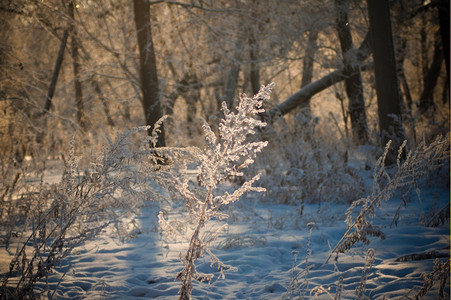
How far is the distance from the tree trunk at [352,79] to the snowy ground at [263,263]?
572 centimetres

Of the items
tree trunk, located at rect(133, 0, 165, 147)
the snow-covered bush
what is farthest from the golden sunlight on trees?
the snow-covered bush

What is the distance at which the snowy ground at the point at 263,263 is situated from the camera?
2.87m

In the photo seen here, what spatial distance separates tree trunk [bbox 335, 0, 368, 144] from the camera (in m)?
9.62

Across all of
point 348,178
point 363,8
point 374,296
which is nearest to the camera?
point 374,296

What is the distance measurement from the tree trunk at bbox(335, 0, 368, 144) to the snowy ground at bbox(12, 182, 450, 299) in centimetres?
572

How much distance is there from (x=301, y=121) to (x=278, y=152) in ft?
2.69

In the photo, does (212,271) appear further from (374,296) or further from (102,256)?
(374,296)

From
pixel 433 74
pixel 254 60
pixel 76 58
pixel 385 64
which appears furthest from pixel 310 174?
pixel 433 74

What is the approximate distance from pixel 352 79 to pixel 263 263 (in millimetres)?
9084

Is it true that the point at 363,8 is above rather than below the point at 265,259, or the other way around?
above

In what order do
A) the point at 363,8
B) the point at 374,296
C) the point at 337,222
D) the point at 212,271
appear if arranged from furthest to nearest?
the point at 363,8, the point at 337,222, the point at 212,271, the point at 374,296

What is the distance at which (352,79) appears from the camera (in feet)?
36.7

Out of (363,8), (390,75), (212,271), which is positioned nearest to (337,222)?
(212,271)

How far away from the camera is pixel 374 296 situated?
8.73ft
